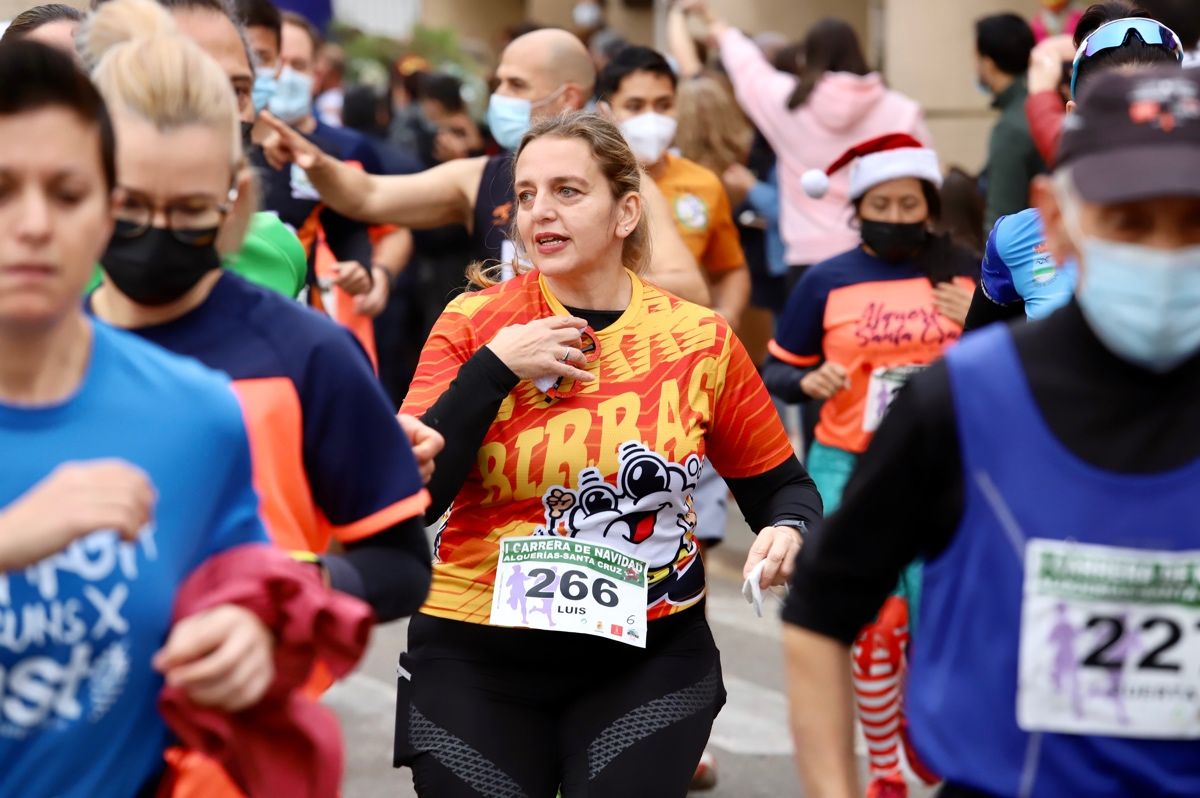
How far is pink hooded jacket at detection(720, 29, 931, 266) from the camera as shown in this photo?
9273 millimetres

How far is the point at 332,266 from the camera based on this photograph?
21.9ft

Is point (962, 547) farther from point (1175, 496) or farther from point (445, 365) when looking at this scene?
point (445, 365)

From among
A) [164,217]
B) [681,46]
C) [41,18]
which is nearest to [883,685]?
[41,18]

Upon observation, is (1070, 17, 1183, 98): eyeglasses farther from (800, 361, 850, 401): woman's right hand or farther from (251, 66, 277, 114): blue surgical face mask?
(251, 66, 277, 114): blue surgical face mask

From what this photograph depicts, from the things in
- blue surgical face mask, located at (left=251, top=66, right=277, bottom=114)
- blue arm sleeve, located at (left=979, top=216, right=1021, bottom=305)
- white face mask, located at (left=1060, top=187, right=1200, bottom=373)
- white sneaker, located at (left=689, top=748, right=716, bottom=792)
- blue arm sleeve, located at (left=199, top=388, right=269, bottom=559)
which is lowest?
white sneaker, located at (left=689, top=748, right=716, bottom=792)

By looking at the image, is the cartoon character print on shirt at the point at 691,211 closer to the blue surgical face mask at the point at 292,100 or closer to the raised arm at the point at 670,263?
→ the raised arm at the point at 670,263

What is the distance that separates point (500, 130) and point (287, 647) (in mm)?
4829

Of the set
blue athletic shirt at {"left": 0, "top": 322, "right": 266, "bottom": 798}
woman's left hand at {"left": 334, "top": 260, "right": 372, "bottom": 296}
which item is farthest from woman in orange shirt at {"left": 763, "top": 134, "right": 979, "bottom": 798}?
blue athletic shirt at {"left": 0, "top": 322, "right": 266, "bottom": 798}

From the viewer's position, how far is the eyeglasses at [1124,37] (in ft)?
14.0

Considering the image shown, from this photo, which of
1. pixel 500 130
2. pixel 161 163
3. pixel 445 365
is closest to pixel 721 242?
pixel 500 130

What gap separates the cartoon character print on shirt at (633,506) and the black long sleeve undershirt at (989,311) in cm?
86

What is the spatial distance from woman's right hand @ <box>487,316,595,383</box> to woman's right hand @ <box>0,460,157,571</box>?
182 centimetres

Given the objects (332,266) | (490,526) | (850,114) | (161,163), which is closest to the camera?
(161,163)

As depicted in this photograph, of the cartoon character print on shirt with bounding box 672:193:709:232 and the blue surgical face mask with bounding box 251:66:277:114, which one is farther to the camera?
the cartoon character print on shirt with bounding box 672:193:709:232
